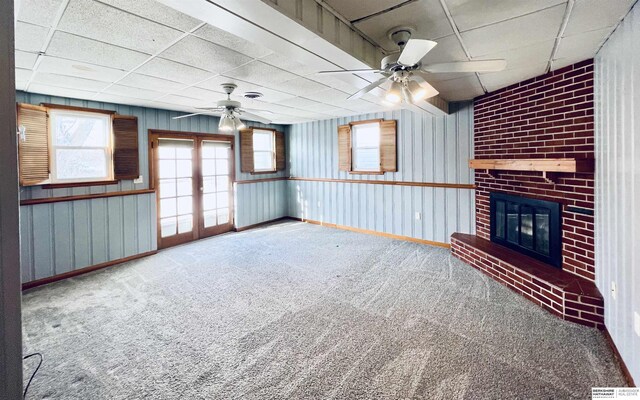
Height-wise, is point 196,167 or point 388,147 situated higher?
point 388,147

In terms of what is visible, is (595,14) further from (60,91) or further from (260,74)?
(60,91)

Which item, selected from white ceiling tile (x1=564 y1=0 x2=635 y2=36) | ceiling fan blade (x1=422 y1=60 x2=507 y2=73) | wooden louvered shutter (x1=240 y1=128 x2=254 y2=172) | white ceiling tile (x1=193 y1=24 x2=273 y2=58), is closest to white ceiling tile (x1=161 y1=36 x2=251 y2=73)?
white ceiling tile (x1=193 y1=24 x2=273 y2=58)

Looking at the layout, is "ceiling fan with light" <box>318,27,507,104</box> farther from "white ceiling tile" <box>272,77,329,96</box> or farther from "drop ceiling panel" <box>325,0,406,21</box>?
"white ceiling tile" <box>272,77,329,96</box>

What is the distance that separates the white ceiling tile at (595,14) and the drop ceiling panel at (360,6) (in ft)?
4.04

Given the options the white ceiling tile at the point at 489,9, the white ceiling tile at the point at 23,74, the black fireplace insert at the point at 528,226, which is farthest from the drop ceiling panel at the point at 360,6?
the white ceiling tile at the point at 23,74

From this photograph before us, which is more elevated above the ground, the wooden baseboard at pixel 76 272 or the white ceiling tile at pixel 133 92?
the white ceiling tile at pixel 133 92

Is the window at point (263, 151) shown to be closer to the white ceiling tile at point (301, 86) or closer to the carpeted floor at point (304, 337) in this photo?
the white ceiling tile at point (301, 86)

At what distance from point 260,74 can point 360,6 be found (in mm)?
1622

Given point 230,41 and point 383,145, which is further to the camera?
point 383,145

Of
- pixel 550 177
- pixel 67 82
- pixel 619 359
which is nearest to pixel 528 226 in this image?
pixel 550 177

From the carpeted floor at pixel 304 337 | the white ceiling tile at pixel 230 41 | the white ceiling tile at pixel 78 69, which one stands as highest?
the white ceiling tile at pixel 78 69

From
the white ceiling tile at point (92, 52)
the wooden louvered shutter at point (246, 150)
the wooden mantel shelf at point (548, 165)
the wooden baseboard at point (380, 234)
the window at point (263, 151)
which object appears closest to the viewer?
the white ceiling tile at point (92, 52)

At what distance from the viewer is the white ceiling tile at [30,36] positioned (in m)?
2.17

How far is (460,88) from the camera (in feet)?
13.5
